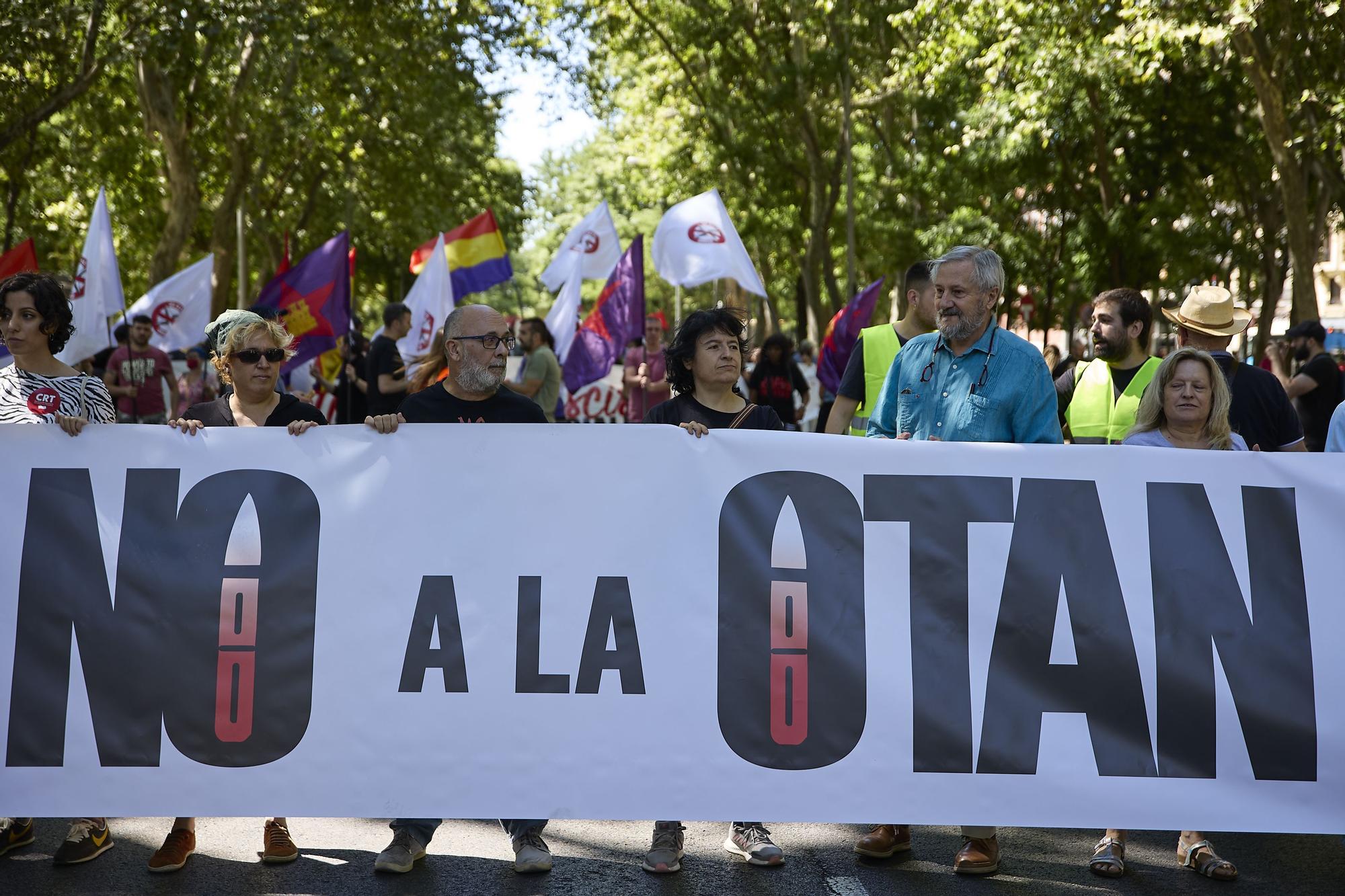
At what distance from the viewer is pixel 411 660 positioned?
441 cm

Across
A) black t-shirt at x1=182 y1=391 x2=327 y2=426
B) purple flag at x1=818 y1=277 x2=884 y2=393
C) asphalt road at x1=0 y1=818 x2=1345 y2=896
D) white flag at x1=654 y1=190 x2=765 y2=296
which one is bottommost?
asphalt road at x1=0 y1=818 x2=1345 y2=896

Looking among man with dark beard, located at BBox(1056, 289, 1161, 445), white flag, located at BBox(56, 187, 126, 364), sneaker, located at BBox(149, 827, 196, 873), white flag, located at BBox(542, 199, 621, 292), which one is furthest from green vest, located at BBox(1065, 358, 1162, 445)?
white flag, located at BBox(542, 199, 621, 292)

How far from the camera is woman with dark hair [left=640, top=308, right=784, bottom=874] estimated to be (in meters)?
4.83

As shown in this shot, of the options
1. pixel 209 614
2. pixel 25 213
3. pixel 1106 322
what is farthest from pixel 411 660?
pixel 25 213

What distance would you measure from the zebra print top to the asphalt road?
4.82ft

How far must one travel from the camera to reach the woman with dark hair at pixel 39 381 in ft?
15.9

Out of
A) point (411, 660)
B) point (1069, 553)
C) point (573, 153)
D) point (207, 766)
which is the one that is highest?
point (573, 153)

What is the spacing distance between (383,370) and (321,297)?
118 inches

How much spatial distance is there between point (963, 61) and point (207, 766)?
18.2 metres

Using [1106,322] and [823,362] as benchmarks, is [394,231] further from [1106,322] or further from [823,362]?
[1106,322]

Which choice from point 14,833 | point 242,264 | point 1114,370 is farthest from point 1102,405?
point 242,264

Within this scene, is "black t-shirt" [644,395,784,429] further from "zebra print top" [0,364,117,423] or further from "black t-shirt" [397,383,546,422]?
"zebra print top" [0,364,117,423]

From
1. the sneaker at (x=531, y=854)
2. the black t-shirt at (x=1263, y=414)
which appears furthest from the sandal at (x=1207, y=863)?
the sneaker at (x=531, y=854)

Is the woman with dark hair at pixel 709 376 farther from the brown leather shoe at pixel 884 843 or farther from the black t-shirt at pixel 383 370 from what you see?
the black t-shirt at pixel 383 370
